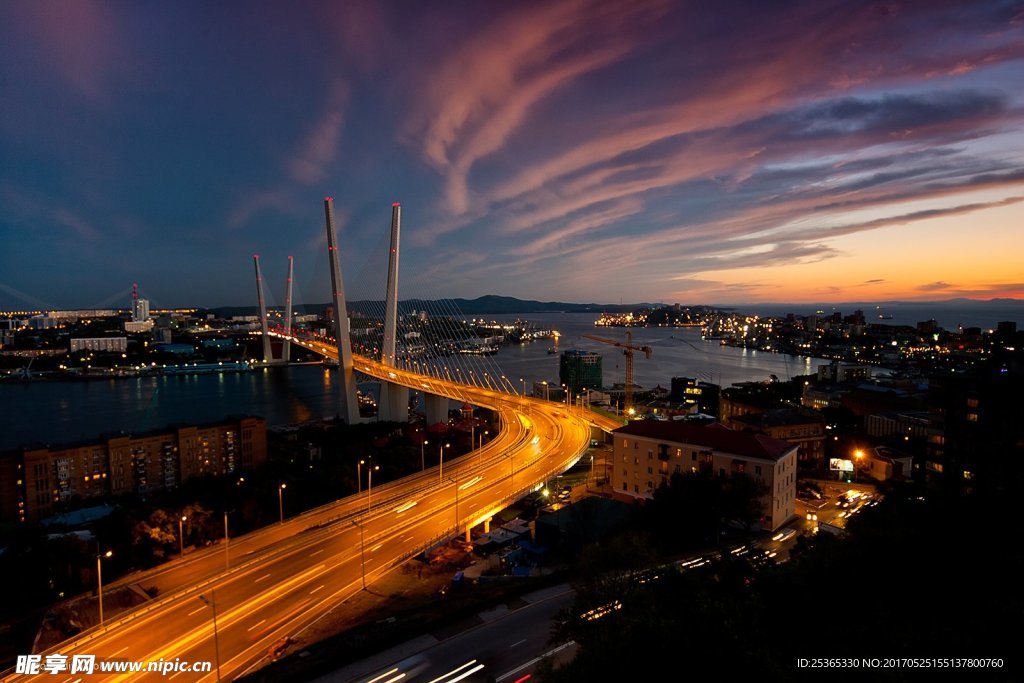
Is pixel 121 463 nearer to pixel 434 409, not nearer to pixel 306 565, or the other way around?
pixel 434 409

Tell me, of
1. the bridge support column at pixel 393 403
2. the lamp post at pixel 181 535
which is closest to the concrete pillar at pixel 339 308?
the bridge support column at pixel 393 403

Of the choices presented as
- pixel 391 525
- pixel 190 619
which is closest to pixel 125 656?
pixel 190 619

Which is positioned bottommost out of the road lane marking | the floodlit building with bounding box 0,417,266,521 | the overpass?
the floodlit building with bounding box 0,417,266,521

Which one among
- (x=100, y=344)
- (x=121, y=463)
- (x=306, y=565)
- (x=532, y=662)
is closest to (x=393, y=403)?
(x=121, y=463)

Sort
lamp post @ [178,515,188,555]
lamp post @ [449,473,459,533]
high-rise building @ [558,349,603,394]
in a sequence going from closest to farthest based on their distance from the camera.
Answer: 1. lamp post @ [178,515,188,555]
2. lamp post @ [449,473,459,533]
3. high-rise building @ [558,349,603,394]

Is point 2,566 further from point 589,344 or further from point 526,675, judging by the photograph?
point 589,344

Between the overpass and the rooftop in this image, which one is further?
the rooftop

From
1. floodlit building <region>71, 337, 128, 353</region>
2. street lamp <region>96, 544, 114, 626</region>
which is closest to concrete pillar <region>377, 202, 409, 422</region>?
street lamp <region>96, 544, 114, 626</region>

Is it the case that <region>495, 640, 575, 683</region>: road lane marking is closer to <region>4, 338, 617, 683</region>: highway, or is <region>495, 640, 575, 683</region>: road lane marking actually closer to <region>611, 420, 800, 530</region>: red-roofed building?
<region>4, 338, 617, 683</region>: highway
